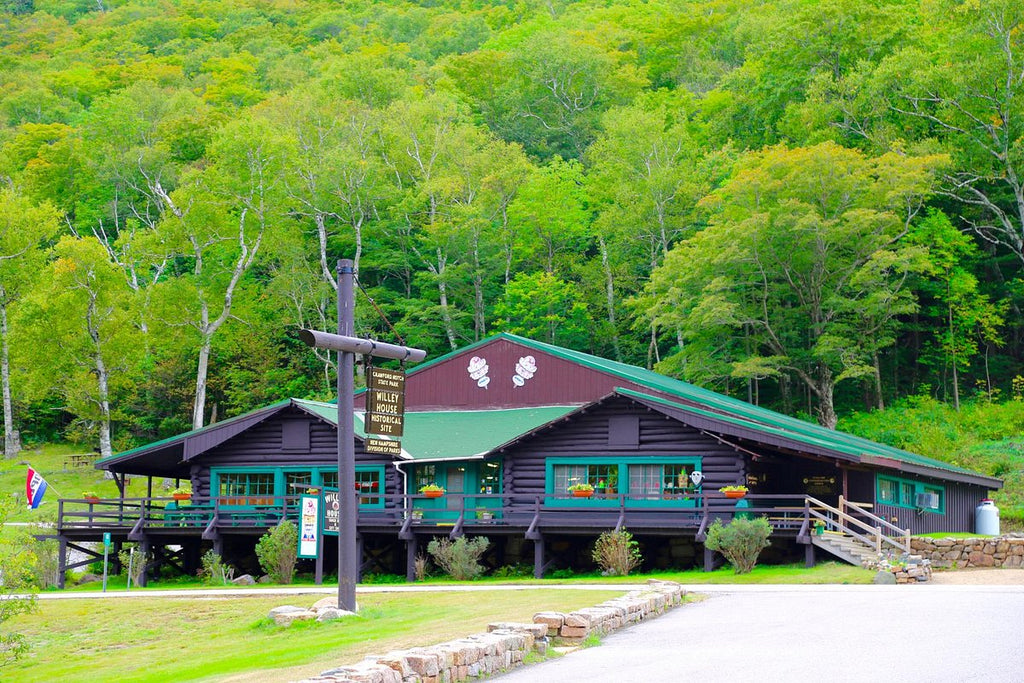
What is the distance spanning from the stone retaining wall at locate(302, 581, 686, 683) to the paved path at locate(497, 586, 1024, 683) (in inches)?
10.9

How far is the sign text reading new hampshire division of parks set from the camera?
64.6ft

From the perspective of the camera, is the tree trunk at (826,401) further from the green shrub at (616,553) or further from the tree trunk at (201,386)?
the tree trunk at (201,386)

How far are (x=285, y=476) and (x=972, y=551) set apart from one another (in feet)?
63.9

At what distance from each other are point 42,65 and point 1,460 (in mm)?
63421

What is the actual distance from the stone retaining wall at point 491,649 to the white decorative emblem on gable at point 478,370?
21377 millimetres

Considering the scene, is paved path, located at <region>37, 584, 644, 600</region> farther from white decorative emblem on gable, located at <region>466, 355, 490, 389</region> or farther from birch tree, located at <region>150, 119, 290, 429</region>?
birch tree, located at <region>150, 119, 290, 429</region>

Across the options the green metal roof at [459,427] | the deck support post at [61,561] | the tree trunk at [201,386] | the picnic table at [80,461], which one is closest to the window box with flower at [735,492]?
the green metal roof at [459,427]

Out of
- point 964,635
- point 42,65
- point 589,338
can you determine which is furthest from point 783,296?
point 42,65

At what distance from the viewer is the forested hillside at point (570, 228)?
168 feet

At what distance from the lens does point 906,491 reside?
34688 mm

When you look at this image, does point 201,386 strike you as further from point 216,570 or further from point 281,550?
point 281,550

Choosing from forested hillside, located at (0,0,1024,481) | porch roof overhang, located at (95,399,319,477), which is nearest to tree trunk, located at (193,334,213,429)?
forested hillside, located at (0,0,1024,481)

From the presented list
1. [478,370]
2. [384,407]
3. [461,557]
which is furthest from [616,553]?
[478,370]

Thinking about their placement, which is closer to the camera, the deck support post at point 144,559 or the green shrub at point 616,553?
the green shrub at point 616,553
